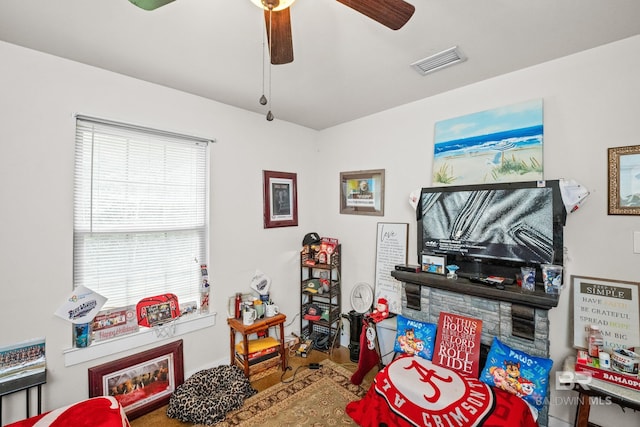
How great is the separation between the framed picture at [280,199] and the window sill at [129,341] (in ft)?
3.73

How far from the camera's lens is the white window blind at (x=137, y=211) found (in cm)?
209

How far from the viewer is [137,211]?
2.31m

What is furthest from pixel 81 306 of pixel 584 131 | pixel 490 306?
pixel 584 131

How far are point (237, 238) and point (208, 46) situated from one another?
5.69 feet

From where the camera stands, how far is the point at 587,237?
73.4 inches

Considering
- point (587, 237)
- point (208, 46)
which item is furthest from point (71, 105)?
point (587, 237)

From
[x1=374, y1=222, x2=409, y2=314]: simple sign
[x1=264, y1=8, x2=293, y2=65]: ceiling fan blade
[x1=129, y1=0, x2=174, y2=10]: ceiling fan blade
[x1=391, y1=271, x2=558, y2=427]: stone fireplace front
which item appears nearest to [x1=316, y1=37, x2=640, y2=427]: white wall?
[x1=391, y1=271, x2=558, y2=427]: stone fireplace front

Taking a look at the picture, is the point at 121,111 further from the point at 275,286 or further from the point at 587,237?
the point at 587,237

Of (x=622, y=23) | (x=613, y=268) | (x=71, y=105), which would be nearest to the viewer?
(x=622, y=23)

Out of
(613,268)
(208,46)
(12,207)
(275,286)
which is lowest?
(275,286)

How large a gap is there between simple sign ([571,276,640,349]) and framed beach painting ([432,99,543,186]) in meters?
0.79

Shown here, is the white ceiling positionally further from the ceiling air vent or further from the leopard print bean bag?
the leopard print bean bag

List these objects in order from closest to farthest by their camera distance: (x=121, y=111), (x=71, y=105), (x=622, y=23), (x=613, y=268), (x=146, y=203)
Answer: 1. (x=622, y=23)
2. (x=613, y=268)
3. (x=71, y=105)
4. (x=121, y=111)
5. (x=146, y=203)

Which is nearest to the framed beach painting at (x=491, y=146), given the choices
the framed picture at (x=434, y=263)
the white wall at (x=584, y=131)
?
the white wall at (x=584, y=131)
